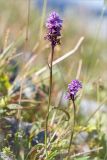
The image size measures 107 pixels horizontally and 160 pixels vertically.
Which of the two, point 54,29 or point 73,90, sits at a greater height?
point 54,29

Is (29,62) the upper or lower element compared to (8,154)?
upper

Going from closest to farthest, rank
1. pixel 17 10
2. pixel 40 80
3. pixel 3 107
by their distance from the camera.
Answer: pixel 3 107
pixel 40 80
pixel 17 10

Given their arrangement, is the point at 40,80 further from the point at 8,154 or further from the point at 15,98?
the point at 8,154

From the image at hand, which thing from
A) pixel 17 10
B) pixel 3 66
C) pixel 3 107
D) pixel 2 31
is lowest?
pixel 3 107

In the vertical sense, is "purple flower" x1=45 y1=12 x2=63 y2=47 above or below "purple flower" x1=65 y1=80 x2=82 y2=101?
above

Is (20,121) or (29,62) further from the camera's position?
(29,62)

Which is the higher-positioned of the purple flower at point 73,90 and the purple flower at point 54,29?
the purple flower at point 54,29

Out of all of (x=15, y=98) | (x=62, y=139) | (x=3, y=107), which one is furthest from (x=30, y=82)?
(x=62, y=139)

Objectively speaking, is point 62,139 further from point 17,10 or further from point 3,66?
point 17,10

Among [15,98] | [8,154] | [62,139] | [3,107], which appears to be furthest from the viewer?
[15,98]
